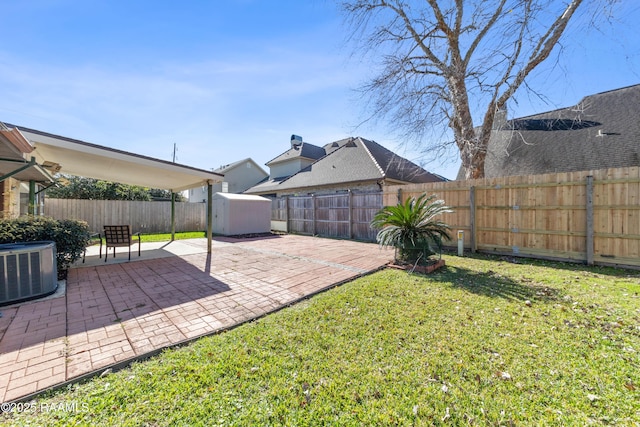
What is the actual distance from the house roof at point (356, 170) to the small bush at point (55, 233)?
9.75 metres

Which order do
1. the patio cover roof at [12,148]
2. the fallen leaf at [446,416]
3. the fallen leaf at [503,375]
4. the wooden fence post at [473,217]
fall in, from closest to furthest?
the fallen leaf at [446,416] < the fallen leaf at [503,375] < the patio cover roof at [12,148] < the wooden fence post at [473,217]

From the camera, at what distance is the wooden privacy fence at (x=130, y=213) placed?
11.8 meters

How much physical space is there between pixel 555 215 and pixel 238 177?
74.1ft

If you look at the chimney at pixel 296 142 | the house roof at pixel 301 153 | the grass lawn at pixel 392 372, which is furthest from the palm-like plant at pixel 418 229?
the chimney at pixel 296 142

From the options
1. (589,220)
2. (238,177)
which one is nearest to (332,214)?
(589,220)

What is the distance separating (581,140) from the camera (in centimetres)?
1173

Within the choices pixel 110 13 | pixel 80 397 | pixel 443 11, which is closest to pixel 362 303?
pixel 80 397

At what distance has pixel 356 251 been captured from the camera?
26.3ft

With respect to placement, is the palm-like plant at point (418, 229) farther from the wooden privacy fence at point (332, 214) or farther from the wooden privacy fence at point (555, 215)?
the wooden privacy fence at point (332, 214)

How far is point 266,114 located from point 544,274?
11406 mm

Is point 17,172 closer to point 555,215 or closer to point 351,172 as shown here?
point 555,215

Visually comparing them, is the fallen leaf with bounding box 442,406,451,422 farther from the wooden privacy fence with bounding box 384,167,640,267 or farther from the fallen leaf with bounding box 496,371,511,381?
the wooden privacy fence with bounding box 384,167,640,267

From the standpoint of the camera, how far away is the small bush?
440 centimetres

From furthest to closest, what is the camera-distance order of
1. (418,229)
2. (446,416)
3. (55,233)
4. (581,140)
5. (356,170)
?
(356,170), (581,140), (418,229), (55,233), (446,416)
